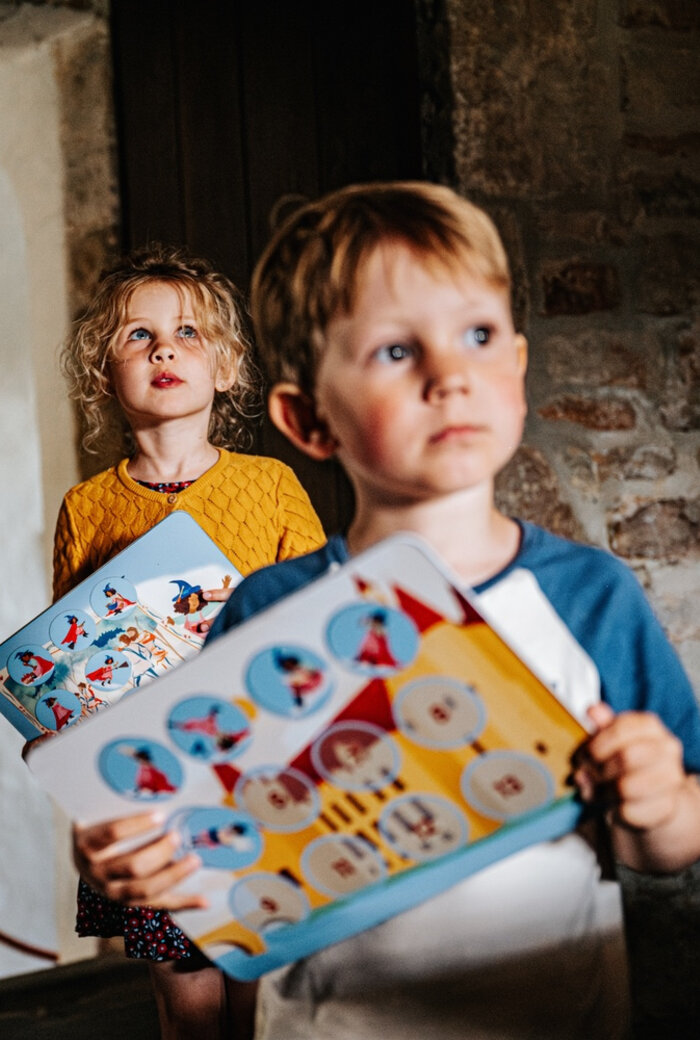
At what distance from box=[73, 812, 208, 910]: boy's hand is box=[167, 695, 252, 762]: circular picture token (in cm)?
6

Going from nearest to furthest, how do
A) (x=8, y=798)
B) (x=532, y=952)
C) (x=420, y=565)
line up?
(x=420, y=565)
(x=532, y=952)
(x=8, y=798)

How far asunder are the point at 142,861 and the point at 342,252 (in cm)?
41

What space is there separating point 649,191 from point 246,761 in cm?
143

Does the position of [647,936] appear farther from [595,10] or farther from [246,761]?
[595,10]

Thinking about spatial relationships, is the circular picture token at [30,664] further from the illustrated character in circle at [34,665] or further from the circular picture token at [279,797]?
the circular picture token at [279,797]

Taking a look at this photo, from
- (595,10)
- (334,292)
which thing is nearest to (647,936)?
(334,292)

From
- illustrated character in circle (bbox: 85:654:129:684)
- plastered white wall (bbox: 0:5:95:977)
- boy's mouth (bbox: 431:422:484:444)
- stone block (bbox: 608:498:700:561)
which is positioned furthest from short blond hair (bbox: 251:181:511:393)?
plastered white wall (bbox: 0:5:95:977)

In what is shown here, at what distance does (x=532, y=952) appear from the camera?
69cm

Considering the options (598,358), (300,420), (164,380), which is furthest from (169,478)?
(598,358)

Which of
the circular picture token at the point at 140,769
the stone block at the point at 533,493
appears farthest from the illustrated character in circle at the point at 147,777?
the stone block at the point at 533,493

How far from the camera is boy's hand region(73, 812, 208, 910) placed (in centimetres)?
66

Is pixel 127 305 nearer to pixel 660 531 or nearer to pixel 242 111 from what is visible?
pixel 242 111

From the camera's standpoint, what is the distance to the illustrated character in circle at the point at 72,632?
3.35ft

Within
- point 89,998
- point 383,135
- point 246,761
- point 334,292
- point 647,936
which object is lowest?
point 89,998
